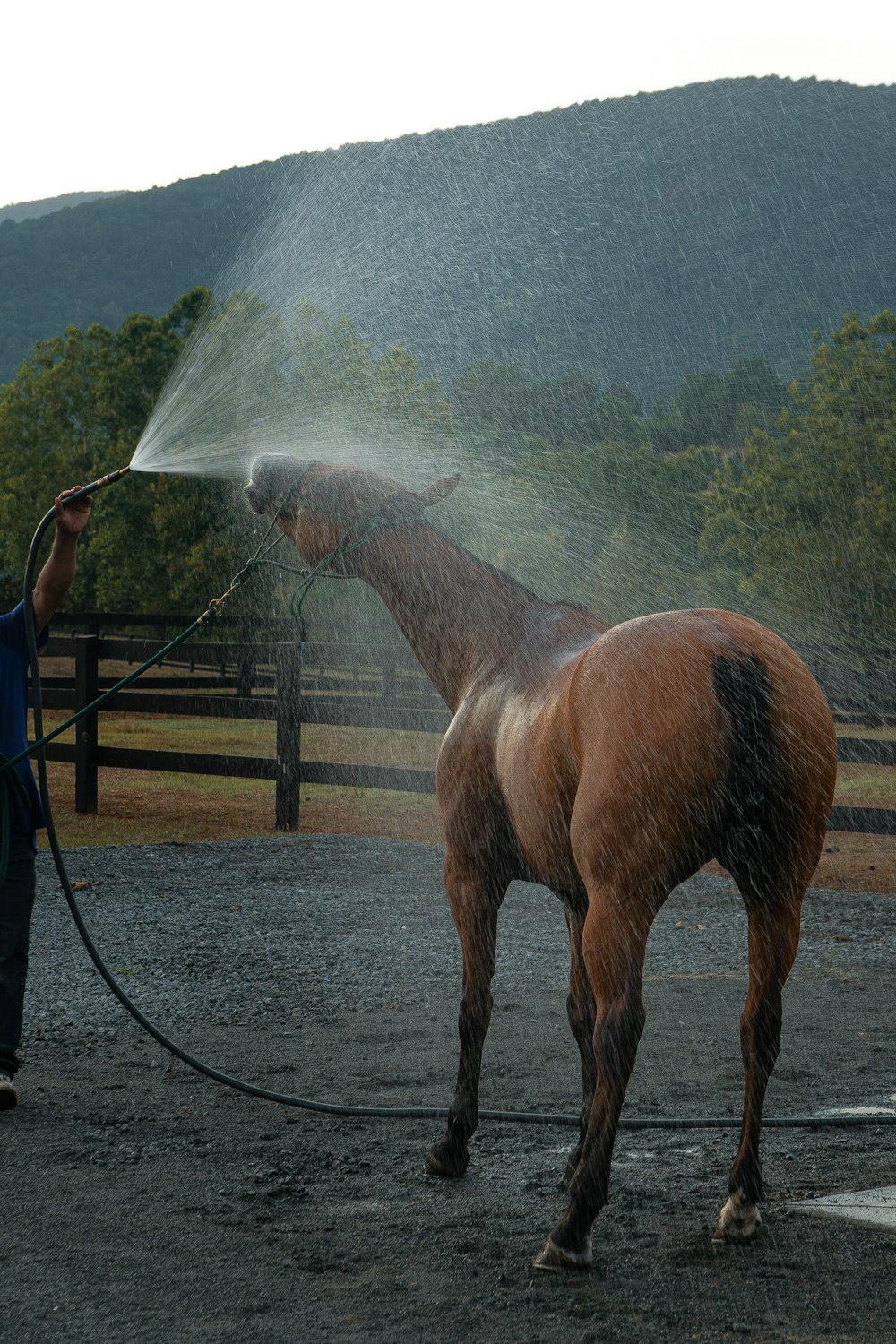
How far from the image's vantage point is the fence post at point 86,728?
36.7 ft

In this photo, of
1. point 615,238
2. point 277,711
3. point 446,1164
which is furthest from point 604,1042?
point 615,238

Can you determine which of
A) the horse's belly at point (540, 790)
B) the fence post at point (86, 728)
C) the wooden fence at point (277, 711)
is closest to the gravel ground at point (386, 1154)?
the horse's belly at point (540, 790)

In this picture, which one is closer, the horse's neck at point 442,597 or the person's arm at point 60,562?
the horse's neck at point 442,597

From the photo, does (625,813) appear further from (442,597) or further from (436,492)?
(436,492)

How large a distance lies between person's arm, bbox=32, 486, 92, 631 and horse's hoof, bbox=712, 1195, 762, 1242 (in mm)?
2684

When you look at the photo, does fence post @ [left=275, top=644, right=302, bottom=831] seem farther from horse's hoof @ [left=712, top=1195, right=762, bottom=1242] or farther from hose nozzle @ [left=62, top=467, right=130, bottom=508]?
horse's hoof @ [left=712, top=1195, right=762, bottom=1242]

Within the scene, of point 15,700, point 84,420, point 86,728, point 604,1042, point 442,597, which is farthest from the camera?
point 84,420

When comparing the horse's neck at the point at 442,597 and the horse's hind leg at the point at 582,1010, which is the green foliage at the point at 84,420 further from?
the horse's hind leg at the point at 582,1010

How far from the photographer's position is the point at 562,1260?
107 inches

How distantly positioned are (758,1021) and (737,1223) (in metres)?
0.48

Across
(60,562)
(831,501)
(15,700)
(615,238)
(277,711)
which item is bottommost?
(277,711)

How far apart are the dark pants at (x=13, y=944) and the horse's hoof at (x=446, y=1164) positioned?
153 cm

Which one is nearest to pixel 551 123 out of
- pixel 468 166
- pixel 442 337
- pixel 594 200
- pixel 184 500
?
pixel 594 200

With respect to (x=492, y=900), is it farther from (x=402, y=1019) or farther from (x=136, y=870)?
(x=136, y=870)
